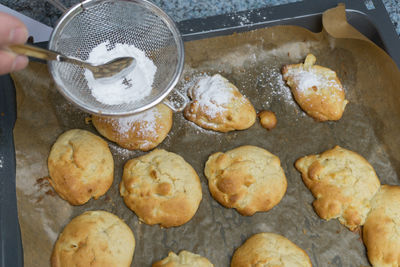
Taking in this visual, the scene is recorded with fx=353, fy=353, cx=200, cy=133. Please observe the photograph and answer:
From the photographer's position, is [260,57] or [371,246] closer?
[371,246]

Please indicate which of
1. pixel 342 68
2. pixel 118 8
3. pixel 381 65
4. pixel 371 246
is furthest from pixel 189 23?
pixel 371 246

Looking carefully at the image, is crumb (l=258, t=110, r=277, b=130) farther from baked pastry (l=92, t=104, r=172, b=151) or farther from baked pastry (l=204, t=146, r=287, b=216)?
baked pastry (l=92, t=104, r=172, b=151)

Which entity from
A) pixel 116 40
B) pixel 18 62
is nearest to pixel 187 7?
pixel 116 40

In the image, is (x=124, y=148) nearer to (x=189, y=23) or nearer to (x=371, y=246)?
(x=189, y=23)

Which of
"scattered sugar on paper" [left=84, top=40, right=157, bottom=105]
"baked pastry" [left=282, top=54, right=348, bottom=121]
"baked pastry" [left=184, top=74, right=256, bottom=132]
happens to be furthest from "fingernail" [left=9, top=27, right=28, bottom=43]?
"baked pastry" [left=282, top=54, right=348, bottom=121]

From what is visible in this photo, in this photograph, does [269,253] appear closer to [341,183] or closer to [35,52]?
[341,183]

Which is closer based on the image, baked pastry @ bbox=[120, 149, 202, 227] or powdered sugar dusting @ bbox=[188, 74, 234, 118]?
baked pastry @ bbox=[120, 149, 202, 227]

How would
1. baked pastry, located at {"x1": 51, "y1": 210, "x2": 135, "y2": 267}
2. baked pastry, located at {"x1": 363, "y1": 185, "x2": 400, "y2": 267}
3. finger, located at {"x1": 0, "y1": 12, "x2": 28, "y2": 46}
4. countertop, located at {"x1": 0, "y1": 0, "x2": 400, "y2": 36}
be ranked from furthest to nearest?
countertop, located at {"x1": 0, "y1": 0, "x2": 400, "y2": 36}
baked pastry, located at {"x1": 363, "y1": 185, "x2": 400, "y2": 267}
baked pastry, located at {"x1": 51, "y1": 210, "x2": 135, "y2": 267}
finger, located at {"x1": 0, "y1": 12, "x2": 28, "y2": 46}
